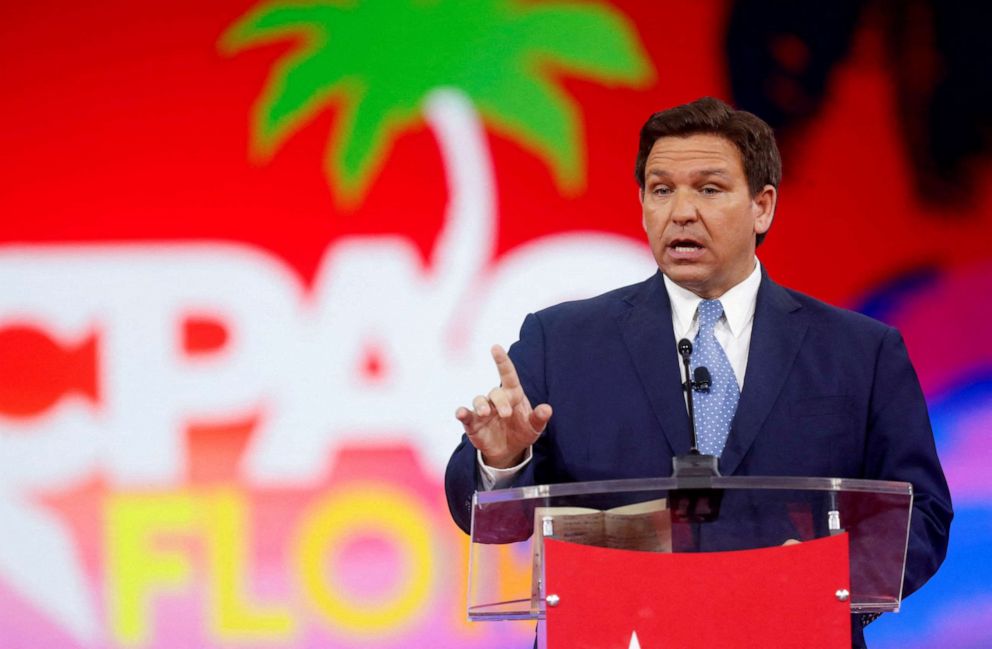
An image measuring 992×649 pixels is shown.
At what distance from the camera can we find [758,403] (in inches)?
89.2

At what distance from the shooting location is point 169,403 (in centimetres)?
396

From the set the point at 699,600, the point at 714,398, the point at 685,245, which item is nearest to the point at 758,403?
the point at 714,398

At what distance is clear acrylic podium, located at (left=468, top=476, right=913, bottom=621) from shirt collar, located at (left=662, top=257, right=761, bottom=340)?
691 millimetres

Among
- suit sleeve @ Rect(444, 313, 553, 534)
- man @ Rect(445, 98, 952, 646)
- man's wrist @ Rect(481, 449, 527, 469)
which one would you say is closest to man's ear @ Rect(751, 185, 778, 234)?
man @ Rect(445, 98, 952, 646)

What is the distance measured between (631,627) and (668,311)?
3.01 ft

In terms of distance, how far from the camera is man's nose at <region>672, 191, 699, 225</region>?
238 centimetres

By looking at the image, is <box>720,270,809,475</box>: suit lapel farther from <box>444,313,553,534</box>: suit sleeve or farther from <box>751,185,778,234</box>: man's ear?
<box>444,313,553,534</box>: suit sleeve

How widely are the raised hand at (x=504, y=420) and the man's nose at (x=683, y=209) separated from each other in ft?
1.80

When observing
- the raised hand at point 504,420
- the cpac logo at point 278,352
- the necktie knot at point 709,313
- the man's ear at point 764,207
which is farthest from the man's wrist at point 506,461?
the cpac logo at point 278,352

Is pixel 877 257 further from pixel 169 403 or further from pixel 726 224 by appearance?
pixel 169 403

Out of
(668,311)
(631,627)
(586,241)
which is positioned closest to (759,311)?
(668,311)

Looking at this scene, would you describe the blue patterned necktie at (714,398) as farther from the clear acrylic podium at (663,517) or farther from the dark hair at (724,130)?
the clear acrylic podium at (663,517)

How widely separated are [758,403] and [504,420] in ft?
1.70

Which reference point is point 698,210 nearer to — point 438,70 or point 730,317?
point 730,317
